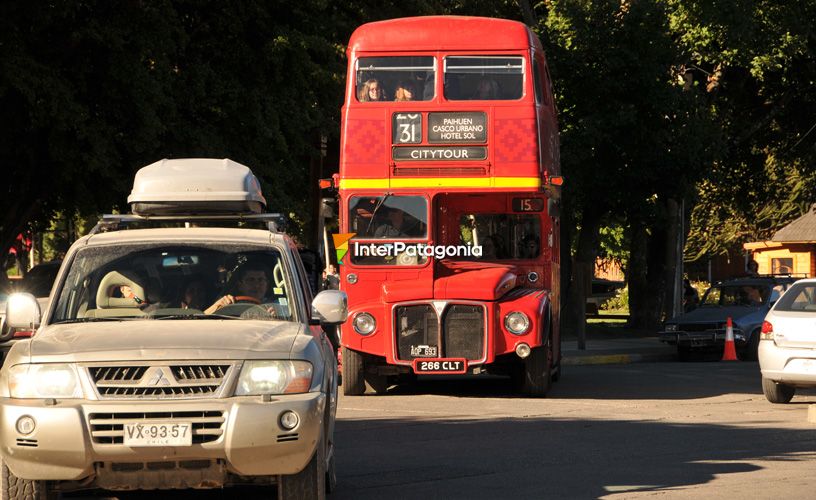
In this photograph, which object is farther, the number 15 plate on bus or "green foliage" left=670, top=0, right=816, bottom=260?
"green foliage" left=670, top=0, right=816, bottom=260

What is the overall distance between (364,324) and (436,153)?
2435 millimetres

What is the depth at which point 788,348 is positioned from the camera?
17203mm

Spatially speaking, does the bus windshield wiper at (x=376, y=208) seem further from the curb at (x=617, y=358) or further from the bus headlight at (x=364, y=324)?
the curb at (x=617, y=358)

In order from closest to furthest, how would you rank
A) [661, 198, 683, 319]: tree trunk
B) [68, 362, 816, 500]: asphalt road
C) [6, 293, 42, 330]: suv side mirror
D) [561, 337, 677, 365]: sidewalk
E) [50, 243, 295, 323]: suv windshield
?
[6, 293, 42, 330]: suv side mirror, [50, 243, 295, 323]: suv windshield, [68, 362, 816, 500]: asphalt road, [561, 337, 677, 365]: sidewalk, [661, 198, 683, 319]: tree trunk

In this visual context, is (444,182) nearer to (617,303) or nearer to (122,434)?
(122,434)

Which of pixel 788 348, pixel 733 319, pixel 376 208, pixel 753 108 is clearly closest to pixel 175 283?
pixel 788 348

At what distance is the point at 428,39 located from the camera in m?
19.5

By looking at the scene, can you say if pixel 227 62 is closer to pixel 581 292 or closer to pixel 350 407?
pixel 581 292

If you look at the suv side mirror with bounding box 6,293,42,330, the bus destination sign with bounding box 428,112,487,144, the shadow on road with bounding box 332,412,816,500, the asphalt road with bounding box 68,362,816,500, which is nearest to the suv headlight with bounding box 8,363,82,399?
the suv side mirror with bounding box 6,293,42,330

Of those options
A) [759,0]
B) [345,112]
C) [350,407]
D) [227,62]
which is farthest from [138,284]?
[759,0]

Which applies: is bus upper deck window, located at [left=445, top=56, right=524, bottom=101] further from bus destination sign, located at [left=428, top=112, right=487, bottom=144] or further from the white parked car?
the white parked car

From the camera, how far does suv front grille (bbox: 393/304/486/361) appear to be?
18125mm

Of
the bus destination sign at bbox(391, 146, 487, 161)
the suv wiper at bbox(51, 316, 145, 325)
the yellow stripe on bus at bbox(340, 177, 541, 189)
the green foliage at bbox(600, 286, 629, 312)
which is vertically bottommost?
the green foliage at bbox(600, 286, 629, 312)

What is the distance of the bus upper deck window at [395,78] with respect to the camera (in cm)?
1934
